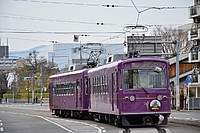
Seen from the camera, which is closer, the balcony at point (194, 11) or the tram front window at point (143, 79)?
the tram front window at point (143, 79)

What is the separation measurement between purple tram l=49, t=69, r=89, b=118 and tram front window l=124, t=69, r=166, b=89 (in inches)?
342

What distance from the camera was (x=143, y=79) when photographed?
74.2 feet

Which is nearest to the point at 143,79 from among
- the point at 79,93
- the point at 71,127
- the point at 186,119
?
the point at 71,127

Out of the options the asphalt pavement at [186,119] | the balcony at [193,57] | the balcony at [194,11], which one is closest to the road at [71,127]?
the asphalt pavement at [186,119]

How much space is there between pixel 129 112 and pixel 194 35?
152ft

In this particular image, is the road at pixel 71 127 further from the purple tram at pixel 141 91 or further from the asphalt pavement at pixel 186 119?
the purple tram at pixel 141 91

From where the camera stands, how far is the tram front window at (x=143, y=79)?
2255 cm

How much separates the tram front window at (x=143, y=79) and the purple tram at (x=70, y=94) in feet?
28.5

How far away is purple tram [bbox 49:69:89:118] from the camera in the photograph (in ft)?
104

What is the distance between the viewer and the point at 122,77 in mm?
22641

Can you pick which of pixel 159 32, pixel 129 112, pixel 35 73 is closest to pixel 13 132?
pixel 129 112

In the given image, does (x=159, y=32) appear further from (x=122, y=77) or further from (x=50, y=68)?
(x=122, y=77)

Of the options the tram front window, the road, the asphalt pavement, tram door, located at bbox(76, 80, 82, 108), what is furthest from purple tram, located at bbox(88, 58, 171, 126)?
tram door, located at bbox(76, 80, 82, 108)

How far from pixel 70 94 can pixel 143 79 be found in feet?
40.9
